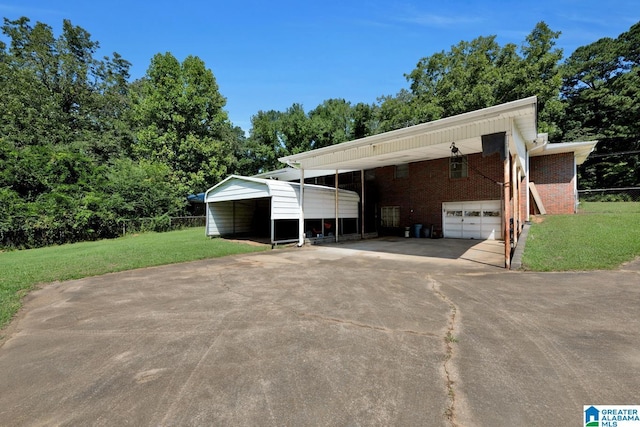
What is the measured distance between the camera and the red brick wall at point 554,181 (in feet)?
45.3

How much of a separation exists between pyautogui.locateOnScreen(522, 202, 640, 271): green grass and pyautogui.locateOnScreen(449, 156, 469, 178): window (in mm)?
4854

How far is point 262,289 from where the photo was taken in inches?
237

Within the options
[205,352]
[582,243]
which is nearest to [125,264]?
[205,352]

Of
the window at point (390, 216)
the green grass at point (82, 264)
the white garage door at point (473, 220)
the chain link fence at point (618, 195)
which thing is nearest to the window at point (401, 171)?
the window at point (390, 216)

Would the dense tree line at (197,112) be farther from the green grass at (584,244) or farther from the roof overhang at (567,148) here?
the green grass at (584,244)

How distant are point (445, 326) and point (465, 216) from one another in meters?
12.9

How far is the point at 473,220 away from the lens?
15000 mm

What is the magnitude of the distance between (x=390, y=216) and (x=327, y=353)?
15.5 metres

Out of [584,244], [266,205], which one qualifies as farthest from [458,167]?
[266,205]

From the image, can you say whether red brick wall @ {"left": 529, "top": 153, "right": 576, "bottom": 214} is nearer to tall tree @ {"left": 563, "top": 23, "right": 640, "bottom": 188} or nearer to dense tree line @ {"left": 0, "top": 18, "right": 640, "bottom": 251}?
dense tree line @ {"left": 0, "top": 18, "right": 640, "bottom": 251}

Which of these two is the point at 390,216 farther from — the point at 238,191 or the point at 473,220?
the point at 238,191

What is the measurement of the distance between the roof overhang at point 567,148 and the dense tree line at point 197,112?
8727mm

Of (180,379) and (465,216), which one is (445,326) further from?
(465,216)

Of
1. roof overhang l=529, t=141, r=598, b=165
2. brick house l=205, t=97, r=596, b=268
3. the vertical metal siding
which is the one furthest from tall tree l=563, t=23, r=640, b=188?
the vertical metal siding
